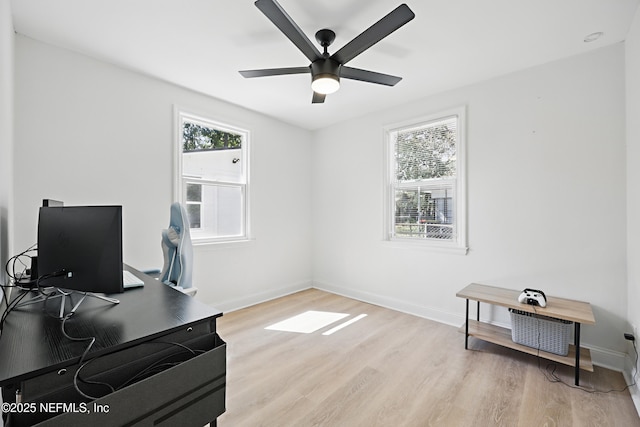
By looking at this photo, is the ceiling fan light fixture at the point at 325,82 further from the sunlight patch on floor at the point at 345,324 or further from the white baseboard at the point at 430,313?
the white baseboard at the point at 430,313

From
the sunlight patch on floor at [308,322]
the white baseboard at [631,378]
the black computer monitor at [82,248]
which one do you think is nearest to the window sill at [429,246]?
the sunlight patch on floor at [308,322]

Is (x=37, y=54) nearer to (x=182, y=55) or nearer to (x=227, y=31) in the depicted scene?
(x=182, y=55)

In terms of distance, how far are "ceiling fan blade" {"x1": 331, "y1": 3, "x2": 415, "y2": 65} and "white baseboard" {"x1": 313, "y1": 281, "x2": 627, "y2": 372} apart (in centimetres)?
272

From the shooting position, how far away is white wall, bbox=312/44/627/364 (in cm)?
229

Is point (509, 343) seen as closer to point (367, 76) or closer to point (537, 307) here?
point (537, 307)

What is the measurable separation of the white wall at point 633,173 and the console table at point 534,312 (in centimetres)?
26

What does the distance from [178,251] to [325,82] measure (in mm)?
1615

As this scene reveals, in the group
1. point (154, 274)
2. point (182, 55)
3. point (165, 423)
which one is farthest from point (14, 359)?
point (182, 55)

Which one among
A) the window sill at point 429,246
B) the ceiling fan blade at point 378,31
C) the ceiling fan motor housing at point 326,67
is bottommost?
the window sill at point 429,246

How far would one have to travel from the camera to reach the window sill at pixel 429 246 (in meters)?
3.07

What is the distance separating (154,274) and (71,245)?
1.23 meters

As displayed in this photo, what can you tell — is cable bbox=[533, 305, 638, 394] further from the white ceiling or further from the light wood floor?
the white ceiling

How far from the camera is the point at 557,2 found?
1.84 metres

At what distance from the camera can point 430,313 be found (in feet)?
10.7
